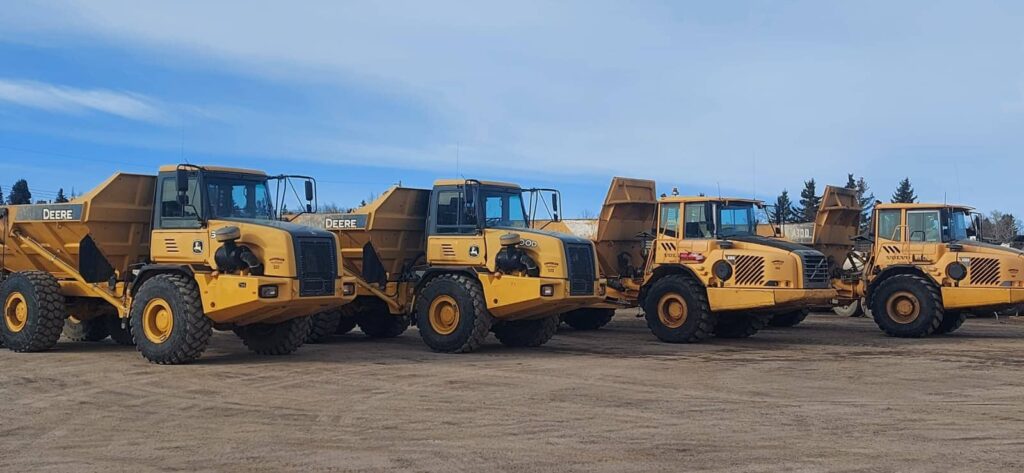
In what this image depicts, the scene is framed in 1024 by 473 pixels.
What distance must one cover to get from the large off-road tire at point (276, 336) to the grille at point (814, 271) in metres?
8.26

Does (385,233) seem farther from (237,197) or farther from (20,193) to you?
(20,193)

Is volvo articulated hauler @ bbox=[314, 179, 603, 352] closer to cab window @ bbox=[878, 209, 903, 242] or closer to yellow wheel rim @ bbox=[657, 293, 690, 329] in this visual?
yellow wheel rim @ bbox=[657, 293, 690, 329]

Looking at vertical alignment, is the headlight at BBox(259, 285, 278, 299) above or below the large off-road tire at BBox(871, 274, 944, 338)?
above

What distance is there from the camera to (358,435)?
8727 millimetres

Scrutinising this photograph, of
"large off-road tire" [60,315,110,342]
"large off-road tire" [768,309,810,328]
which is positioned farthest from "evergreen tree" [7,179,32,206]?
"large off-road tire" [768,309,810,328]

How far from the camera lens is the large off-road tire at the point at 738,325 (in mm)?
18609

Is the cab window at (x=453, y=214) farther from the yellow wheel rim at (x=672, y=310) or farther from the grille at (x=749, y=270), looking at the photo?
the grille at (x=749, y=270)

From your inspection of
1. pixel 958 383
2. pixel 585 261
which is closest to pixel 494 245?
pixel 585 261

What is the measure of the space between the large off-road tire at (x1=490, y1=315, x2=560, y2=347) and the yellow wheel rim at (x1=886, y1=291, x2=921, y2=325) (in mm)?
6866

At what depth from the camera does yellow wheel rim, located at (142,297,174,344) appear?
43.5ft

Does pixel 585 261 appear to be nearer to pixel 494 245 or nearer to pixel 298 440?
pixel 494 245

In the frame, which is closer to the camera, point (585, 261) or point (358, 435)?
point (358, 435)

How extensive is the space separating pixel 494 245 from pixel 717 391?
4773mm

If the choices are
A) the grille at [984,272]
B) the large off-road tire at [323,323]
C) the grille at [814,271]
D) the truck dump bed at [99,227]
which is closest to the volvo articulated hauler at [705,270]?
the grille at [814,271]
